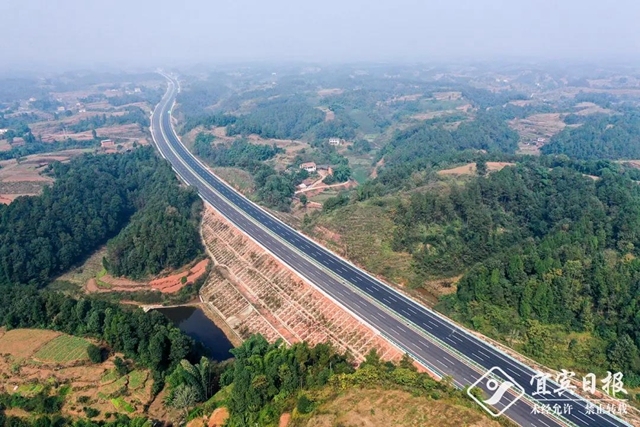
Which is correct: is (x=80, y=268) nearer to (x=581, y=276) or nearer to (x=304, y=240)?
(x=304, y=240)

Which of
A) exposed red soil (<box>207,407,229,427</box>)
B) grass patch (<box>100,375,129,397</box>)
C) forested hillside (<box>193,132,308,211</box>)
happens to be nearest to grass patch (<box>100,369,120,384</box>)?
grass patch (<box>100,375,129,397</box>)

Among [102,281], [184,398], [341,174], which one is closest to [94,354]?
[184,398]

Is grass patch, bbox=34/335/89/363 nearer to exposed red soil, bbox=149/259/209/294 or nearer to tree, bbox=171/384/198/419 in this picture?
tree, bbox=171/384/198/419

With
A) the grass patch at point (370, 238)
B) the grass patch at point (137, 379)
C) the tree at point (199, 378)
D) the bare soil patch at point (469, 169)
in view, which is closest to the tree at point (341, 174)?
the bare soil patch at point (469, 169)

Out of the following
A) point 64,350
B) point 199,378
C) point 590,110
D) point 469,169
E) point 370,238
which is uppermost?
point 590,110

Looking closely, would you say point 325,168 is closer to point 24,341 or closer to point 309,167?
point 309,167

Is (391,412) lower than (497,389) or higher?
higher
